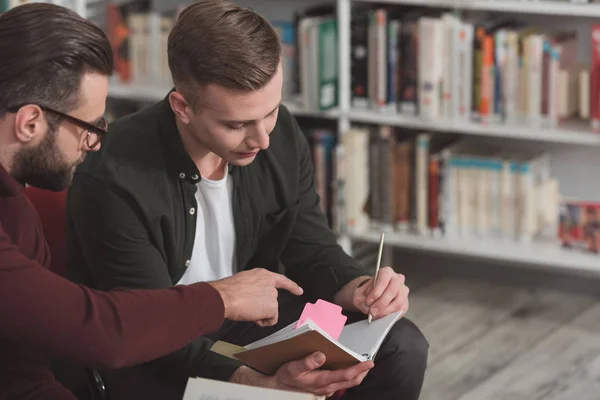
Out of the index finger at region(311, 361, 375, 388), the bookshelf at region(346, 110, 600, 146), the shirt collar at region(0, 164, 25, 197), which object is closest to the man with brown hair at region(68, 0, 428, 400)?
the index finger at region(311, 361, 375, 388)

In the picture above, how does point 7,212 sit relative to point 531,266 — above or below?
above

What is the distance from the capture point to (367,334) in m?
1.80

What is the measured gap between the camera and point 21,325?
1.34 m

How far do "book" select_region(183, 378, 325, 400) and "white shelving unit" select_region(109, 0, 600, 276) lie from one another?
1832mm

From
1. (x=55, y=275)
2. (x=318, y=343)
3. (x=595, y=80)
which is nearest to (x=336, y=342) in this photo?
(x=318, y=343)

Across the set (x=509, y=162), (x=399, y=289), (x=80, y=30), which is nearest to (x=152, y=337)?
(x=80, y=30)

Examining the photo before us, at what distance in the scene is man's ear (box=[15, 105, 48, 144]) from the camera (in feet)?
4.80

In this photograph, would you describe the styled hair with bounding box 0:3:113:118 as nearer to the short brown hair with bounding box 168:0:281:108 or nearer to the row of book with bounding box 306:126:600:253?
the short brown hair with bounding box 168:0:281:108

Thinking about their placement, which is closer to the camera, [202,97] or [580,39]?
[202,97]

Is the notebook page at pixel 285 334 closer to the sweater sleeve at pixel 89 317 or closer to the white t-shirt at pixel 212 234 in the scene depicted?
the sweater sleeve at pixel 89 317

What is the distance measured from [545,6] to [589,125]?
1.29ft

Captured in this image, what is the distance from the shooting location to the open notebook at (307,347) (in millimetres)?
1562

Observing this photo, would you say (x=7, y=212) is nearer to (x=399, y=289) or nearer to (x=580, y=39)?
(x=399, y=289)

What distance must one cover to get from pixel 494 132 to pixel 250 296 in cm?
172
